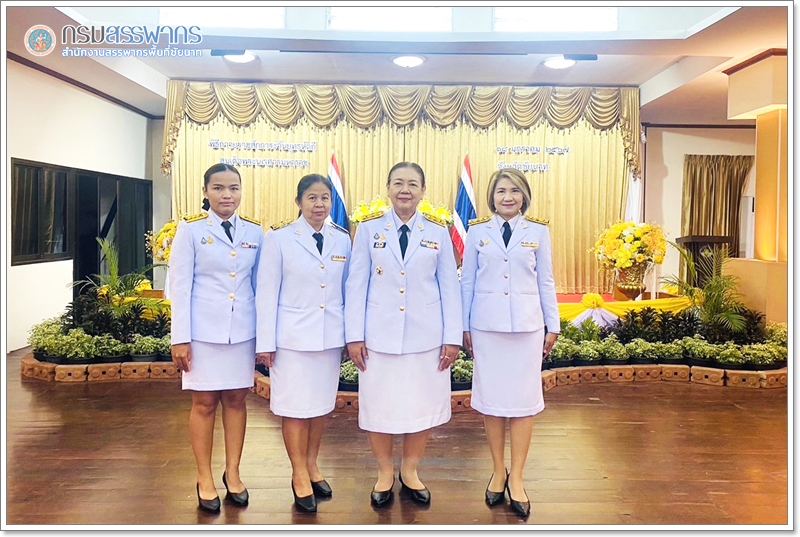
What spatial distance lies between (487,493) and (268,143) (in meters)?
6.42

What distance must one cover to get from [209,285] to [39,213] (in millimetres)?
→ 4877

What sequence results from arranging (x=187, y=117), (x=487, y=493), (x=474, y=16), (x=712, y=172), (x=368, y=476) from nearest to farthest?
(x=487, y=493) → (x=368, y=476) → (x=474, y=16) → (x=187, y=117) → (x=712, y=172)

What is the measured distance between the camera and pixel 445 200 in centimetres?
849

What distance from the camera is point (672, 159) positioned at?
30.8 ft

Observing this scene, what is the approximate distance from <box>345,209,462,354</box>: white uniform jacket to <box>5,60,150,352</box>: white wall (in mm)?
4022

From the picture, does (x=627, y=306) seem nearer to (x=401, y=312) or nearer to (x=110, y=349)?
(x=401, y=312)

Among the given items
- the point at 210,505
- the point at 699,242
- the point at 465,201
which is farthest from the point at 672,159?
the point at 210,505

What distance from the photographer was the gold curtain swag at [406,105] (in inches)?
320

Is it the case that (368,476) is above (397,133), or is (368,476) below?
below

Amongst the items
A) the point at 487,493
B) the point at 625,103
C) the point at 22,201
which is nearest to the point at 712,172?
the point at 625,103

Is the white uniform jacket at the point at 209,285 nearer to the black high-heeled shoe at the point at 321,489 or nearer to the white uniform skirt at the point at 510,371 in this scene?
the black high-heeled shoe at the point at 321,489

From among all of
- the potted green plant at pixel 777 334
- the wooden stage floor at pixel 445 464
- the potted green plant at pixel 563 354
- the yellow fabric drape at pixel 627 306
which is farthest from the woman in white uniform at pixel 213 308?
the potted green plant at pixel 777 334

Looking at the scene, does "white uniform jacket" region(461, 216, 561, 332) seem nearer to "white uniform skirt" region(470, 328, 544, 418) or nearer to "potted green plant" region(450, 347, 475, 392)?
"white uniform skirt" region(470, 328, 544, 418)
